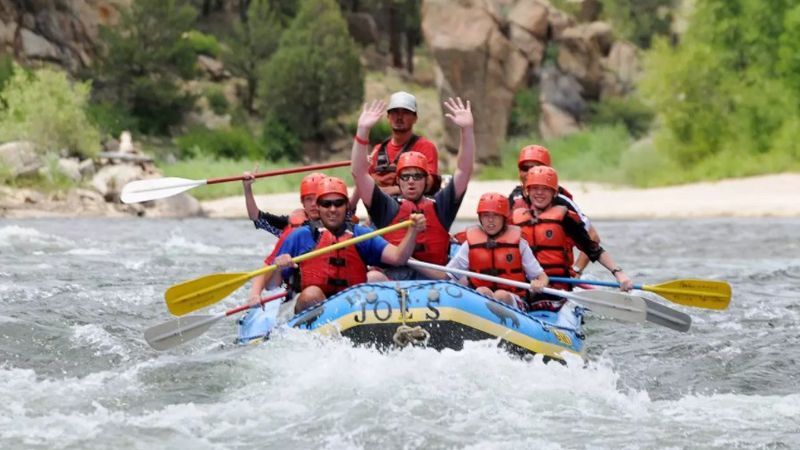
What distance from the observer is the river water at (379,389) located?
5.73 metres

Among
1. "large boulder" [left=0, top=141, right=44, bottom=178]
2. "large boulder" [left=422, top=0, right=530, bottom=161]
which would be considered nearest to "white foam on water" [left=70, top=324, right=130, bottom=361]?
"large boulder" [left=0, top=141, right=44, bottom=178]

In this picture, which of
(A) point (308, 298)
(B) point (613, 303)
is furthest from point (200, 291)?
(B) point (613, 303)

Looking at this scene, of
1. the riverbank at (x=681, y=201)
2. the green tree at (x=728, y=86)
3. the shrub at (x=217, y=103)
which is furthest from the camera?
the shrub at (x=217, y=103)

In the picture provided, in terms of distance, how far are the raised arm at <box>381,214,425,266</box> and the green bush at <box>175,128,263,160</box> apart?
1121 inches

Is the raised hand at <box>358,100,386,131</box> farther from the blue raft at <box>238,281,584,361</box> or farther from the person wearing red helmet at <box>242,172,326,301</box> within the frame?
the blue raft at <box>238,281,584,361</box>

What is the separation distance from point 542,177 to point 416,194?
1.16 metres

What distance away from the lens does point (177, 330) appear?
7.55 m

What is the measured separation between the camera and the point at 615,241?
754 inches

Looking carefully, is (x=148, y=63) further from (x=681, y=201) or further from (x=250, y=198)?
(x=250, y=198)

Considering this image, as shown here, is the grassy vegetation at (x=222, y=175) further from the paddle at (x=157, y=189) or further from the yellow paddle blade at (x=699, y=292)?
the yellow paddle blade at (x=699, y=292)

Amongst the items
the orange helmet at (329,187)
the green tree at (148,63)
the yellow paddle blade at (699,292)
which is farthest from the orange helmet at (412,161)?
the green tree at (148,63)

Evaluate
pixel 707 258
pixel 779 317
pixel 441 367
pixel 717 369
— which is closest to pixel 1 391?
pixel 441 367

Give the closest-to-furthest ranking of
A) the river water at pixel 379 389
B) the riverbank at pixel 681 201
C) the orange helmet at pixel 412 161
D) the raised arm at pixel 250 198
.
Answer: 1. the river water at pixel 379 389
2. the orange helmet at pixel 412 161
3. the raised arm at pixel 250 198
4. the riverbank at pixel 681 201

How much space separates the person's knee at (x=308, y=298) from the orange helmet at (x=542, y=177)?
1.80m
